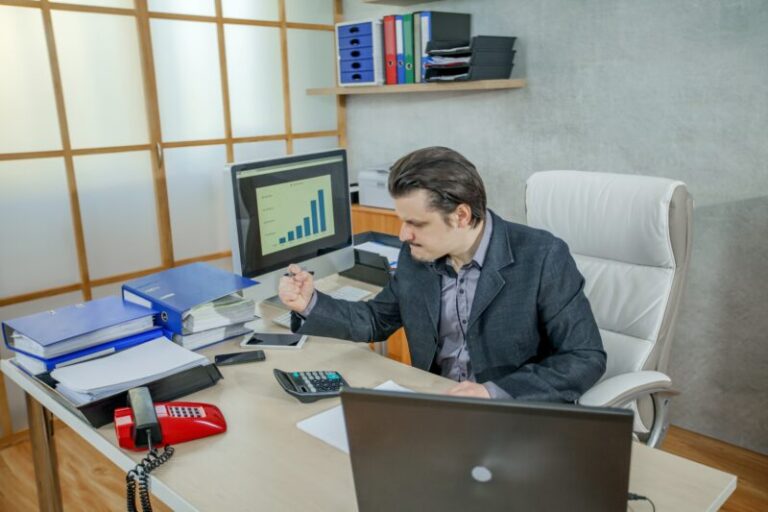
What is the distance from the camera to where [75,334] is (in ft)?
4.91

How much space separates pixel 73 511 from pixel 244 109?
2175 millimetres

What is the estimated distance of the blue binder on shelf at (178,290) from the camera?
5.39 feet

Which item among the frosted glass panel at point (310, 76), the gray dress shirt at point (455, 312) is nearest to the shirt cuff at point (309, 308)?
the gray dress shirt at point (455, 312)

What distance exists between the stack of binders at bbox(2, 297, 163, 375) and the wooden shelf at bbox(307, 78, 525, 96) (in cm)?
187

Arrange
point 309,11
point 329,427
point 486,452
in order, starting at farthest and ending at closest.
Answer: point 309,11, point 329,427, point 486,452

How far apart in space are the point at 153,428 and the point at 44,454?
787 mm

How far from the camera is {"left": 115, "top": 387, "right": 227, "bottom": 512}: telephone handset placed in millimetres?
1156

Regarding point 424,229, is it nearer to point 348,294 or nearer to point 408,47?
point 348,294

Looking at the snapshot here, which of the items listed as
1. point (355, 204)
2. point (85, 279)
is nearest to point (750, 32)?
point (355, 204)

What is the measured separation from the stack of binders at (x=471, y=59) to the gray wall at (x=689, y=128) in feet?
0.36

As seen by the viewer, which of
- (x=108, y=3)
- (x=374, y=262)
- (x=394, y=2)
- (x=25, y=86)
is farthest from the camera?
(x=394, y=2)

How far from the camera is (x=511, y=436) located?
719 mm

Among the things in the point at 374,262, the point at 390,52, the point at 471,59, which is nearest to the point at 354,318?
the point at 374,262

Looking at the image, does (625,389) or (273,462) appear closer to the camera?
(273,462)
